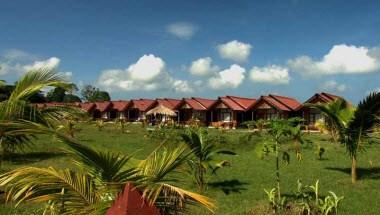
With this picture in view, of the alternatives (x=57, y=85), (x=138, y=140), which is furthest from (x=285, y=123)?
(x=138, y=140)

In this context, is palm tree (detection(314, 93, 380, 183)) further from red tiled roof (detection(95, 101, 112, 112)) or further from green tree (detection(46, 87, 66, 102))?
red tiled roof (detection(95, 101, 112, 112))

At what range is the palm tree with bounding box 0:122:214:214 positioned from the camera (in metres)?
4.04

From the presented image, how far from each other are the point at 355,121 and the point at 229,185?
4.34 metres

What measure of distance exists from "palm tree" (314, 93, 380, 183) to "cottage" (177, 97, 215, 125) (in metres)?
33.3

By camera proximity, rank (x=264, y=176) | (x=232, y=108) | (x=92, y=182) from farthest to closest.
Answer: (x=232, y=108) → (x=264, y=176) → (x=92, y=182)

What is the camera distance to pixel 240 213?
31.4ft

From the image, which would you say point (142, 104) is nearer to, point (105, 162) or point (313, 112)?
point (313, 112)

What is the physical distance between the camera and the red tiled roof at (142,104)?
183 feet

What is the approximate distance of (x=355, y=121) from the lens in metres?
14.4

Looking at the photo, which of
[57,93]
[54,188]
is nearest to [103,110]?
[57,93]

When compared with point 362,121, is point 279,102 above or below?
above

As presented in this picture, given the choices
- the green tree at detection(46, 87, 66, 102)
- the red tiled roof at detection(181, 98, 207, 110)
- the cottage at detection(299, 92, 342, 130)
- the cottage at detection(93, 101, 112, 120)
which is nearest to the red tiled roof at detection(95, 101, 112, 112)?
the cottage at detection(93, 101, 112, 120)

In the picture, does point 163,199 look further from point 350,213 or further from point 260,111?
point 260,111

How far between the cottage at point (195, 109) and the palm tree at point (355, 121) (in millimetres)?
33256
